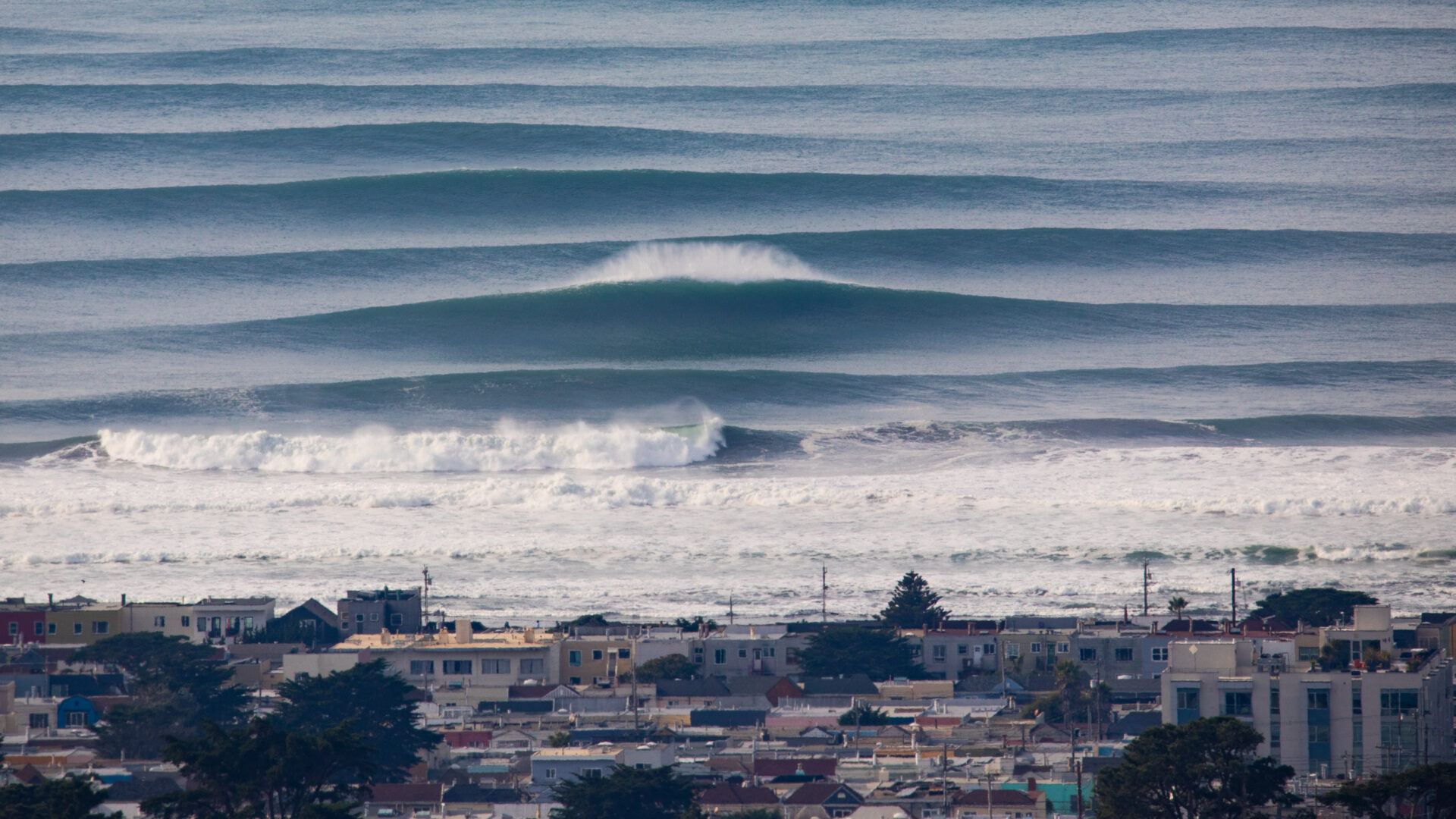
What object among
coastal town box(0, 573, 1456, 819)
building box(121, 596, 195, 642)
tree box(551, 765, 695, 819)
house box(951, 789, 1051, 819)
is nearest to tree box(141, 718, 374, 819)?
coastal town box(0, 573, 1456, 819)

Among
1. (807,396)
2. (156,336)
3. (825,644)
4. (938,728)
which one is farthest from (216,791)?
(156,336)

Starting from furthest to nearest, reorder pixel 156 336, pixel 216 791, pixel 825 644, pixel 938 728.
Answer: pixel 156 336 → pixel 825 644 → pixel 938 728 → pixel 216 791

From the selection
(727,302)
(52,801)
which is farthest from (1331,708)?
(727,302)

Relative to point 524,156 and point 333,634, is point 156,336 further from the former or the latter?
point 333,634

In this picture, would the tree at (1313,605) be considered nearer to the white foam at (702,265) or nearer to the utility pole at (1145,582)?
the utility pole at (1145,582)

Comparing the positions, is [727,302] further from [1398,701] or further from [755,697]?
[1398,701]

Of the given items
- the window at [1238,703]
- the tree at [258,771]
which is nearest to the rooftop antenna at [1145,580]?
the window at [1238,703]
